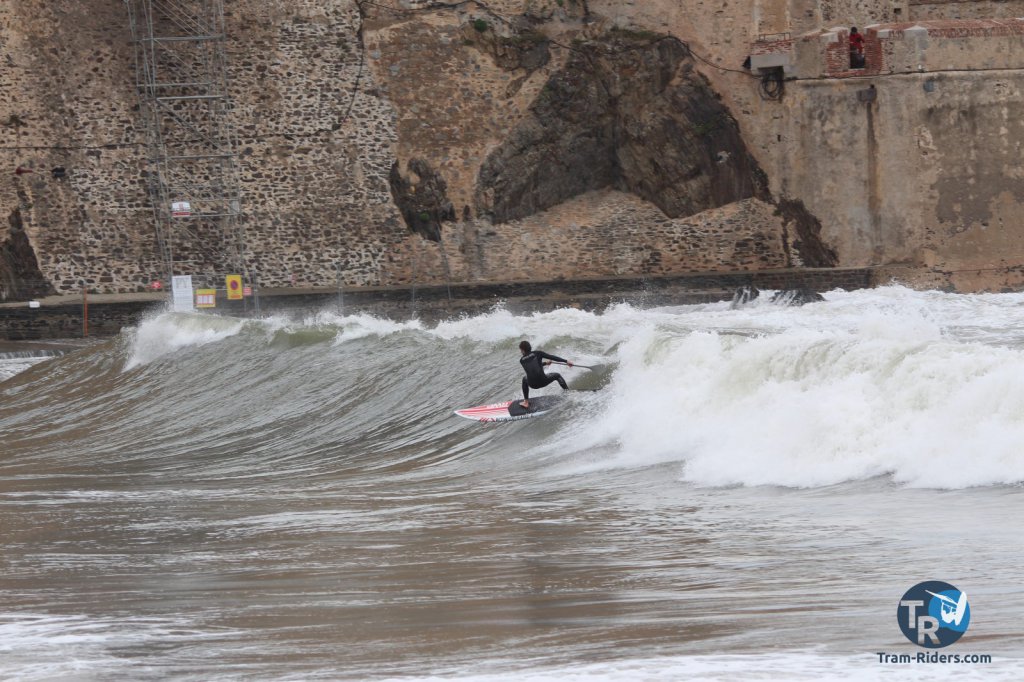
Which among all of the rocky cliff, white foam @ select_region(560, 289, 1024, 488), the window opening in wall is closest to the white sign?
the rocky cliff

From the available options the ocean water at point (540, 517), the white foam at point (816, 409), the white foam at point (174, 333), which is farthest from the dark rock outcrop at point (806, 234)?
the white foam at point (816, 409)

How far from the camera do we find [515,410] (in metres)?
14.1

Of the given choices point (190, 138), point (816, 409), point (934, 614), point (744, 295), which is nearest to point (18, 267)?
point (190, 138)

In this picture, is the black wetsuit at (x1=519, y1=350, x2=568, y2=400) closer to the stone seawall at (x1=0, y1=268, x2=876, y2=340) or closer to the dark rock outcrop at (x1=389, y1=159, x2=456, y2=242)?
the stone seawall at (x1=0, y1=268, x2=876, y2=340)

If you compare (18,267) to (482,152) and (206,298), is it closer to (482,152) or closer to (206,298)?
(206,298)

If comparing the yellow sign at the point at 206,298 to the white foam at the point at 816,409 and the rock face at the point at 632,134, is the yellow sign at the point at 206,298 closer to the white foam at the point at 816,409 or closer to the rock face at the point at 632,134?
the rock face at the point at 632,134

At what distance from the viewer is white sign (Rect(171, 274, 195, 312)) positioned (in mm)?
24219

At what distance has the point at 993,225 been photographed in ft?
82.1

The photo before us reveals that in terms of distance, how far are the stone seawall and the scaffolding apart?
41.2 inches

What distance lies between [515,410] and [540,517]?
5.13 metres

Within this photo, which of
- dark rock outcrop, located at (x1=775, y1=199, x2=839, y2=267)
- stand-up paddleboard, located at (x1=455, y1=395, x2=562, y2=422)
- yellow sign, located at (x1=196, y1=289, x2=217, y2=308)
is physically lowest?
stand-up paddleboard, located at (x1=455, y1=395, x2=562, y2=422)

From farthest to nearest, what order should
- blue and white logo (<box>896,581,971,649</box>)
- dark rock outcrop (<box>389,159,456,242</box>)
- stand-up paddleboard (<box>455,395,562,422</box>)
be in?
dark rock outcrop (<box>389,159,456,242</box>) → stand-up paddleboard (<box>455,395,562,422</box>) → blue and white logo (<box>896,581,971,649</box>)

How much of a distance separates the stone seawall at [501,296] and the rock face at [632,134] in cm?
155

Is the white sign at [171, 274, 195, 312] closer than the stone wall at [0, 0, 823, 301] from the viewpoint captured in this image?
Yes
